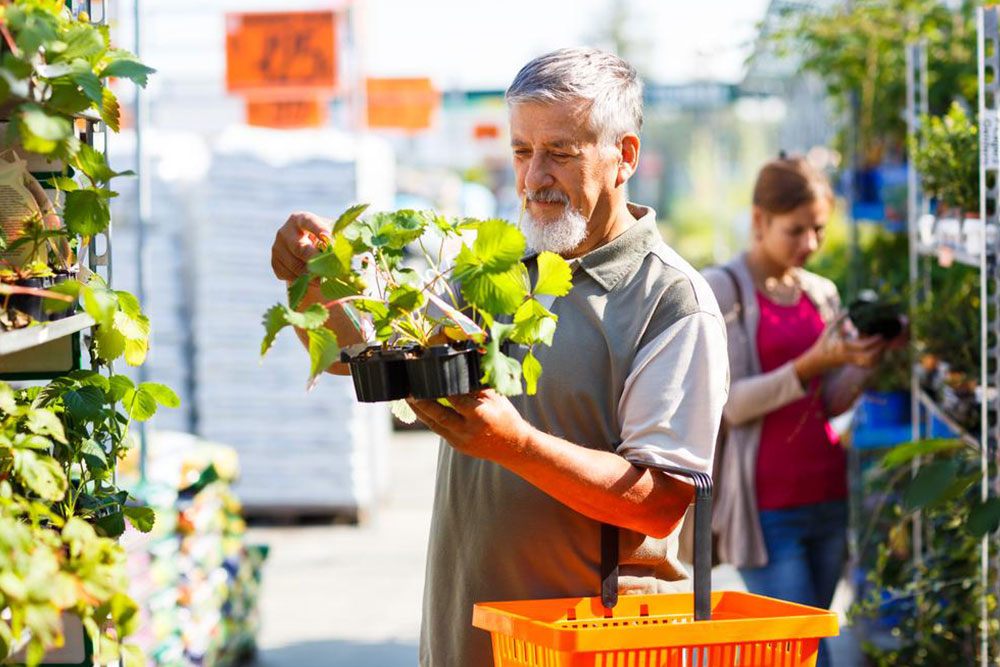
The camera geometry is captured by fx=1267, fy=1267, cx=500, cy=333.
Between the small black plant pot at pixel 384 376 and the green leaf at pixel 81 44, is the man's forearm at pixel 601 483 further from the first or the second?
the green leaf at pixel 81 44

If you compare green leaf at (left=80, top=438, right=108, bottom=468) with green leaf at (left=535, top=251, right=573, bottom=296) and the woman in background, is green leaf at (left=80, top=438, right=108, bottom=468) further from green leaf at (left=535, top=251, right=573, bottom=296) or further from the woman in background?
the woman in background

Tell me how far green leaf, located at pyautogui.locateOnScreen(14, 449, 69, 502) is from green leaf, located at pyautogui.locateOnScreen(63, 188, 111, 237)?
1.06 ft

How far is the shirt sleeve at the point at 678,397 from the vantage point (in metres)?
1.88

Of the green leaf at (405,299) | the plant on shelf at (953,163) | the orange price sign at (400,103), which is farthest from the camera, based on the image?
the orange price sign at (400,103)

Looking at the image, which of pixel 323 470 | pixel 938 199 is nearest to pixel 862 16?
pixel 938 199

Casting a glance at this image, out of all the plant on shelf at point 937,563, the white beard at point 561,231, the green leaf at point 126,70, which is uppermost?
the green leaf at point 126,70

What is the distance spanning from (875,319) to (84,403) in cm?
237

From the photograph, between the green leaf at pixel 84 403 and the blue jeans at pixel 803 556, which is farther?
the blue jeans at pixel 803 556

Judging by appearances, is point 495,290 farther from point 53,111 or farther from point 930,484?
point 930,484

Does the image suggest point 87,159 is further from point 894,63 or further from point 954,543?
point 894,63

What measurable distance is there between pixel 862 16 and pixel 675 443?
10.2ft

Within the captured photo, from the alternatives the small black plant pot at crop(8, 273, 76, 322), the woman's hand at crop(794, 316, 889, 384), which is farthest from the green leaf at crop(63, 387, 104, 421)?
the woman's hand at crop(794, 316, 889, 384)

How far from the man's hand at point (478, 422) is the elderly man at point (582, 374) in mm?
206

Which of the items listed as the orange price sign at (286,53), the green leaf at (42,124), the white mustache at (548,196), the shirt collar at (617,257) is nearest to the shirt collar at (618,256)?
the shirt collar at (617,257)
